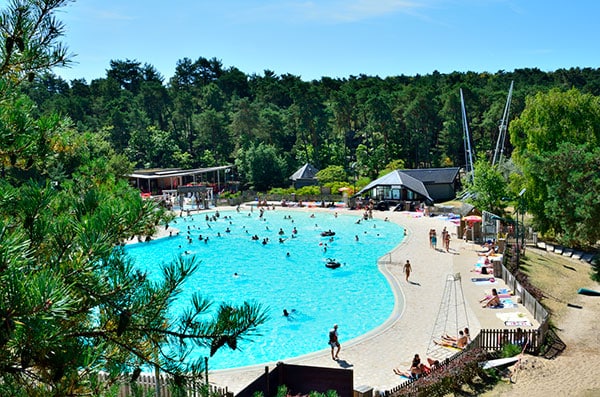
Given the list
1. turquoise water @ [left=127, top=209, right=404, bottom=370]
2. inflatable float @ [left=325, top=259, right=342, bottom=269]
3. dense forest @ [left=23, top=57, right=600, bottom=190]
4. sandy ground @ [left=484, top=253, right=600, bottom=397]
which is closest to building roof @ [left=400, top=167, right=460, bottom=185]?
dense forest @ [left=23, top=57, right=600, bottom=190]

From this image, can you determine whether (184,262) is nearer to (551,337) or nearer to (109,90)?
(551,337)

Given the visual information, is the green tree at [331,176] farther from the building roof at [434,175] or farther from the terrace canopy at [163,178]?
the terrace canopy at [163,178]

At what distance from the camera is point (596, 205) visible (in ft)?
85.4

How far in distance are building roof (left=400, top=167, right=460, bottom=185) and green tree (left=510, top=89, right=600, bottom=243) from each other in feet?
53.7

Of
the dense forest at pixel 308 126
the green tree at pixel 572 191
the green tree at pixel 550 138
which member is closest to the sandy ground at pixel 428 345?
the green tree at pixel 572 191

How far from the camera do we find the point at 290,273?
1171 inches

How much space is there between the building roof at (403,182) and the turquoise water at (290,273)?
5.79 m

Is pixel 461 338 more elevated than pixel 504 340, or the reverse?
pixel 504 340

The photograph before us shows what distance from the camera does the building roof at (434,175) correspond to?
52.2 m

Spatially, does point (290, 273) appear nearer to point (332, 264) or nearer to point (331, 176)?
point (332, 264)

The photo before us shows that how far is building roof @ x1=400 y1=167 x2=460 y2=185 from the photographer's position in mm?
52219

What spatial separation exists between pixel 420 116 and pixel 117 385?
64.6m

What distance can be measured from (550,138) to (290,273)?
18379 millimetres

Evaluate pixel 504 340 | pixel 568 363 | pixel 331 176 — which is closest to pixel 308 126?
pixel 331 176
